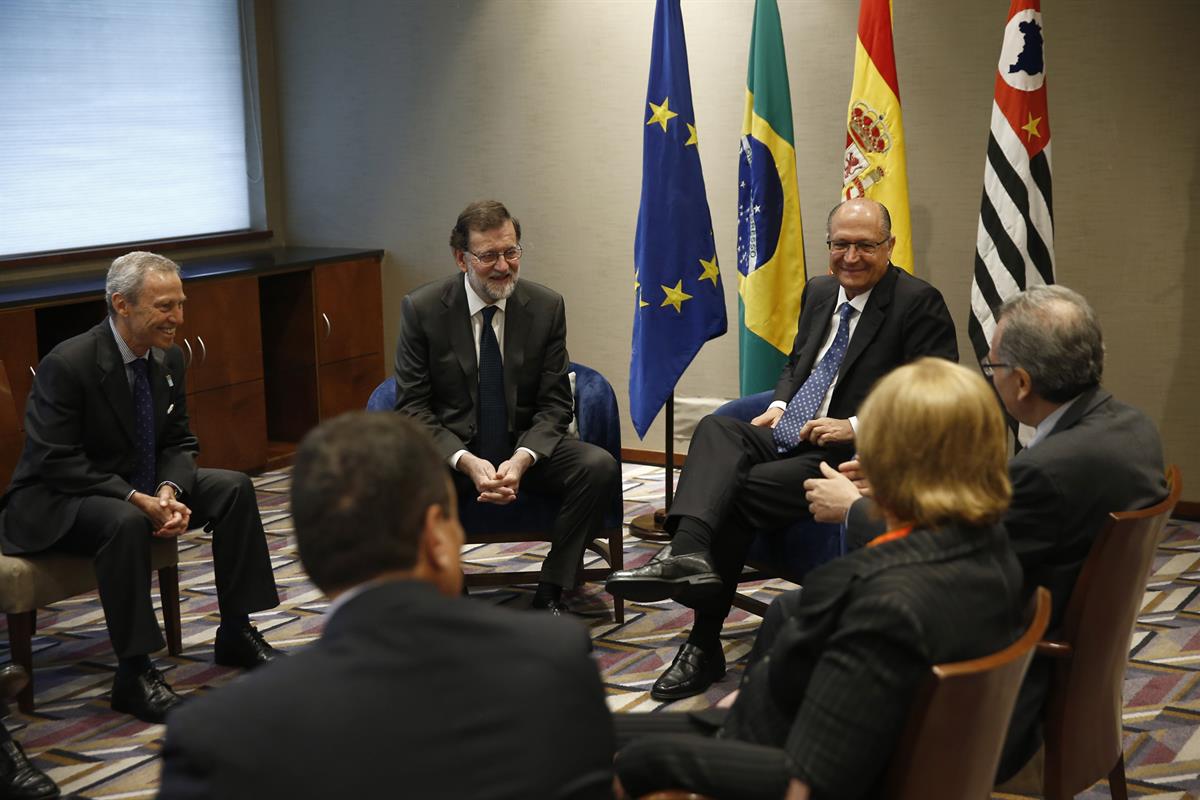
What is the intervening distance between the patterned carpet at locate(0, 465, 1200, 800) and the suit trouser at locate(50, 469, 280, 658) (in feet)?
0.78

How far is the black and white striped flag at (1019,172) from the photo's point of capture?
4793 millimetres

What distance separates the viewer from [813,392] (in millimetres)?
4012

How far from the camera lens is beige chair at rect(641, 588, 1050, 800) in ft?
5.76

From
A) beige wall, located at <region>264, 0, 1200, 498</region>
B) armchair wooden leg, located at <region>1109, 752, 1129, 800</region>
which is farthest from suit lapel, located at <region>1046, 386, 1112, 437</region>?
beige wall, located at <region>264, 0, 1200, 498</region>

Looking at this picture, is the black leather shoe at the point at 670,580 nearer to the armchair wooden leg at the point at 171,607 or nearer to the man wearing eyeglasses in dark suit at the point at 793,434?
the man wearing eyeglasses in dark suit at the point at 793,434

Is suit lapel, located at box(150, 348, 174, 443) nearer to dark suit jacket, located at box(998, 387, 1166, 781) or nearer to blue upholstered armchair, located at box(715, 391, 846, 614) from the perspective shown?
blue upholstered armchair, located at box(715, 391, 846, 614)

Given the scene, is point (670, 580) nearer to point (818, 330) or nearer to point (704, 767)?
point (818, 330)

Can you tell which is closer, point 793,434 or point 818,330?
point 793,434

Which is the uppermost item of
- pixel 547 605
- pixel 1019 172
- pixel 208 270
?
pixel 1019 172

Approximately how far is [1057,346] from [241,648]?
2.60 meters

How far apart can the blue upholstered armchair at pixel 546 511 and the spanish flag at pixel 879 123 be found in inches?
54.6

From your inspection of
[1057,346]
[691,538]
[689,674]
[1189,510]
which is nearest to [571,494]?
[691,538]

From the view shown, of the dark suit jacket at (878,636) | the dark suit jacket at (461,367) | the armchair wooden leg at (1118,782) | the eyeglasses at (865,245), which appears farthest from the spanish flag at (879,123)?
the dark suit jacket at (878,636)

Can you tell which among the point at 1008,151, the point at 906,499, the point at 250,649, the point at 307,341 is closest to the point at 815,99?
the point at 1008,151
